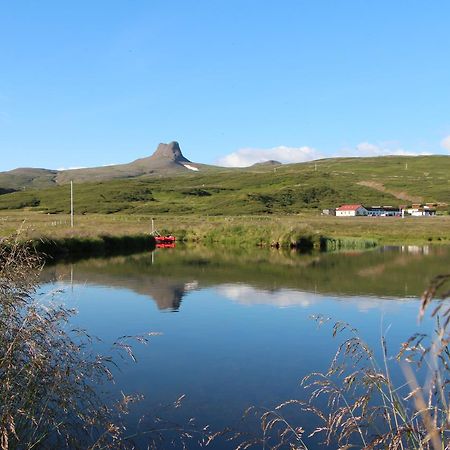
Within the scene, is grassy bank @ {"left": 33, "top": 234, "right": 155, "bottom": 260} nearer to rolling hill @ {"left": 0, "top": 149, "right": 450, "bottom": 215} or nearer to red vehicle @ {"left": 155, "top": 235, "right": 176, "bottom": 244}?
red vehicle @ {"left": 155, "top": 235, "right": 176, "bottom": 244}

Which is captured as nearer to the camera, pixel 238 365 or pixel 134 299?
pixel 238 365

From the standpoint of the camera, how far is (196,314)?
1769 cm

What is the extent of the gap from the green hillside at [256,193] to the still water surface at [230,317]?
81.9 m

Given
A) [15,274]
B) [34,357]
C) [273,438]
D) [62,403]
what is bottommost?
[273,438]

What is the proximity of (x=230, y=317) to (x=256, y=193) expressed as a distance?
125 meters

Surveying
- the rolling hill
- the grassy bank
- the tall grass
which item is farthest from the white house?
the tall grass

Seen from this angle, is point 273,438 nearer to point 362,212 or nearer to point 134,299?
point 134,299

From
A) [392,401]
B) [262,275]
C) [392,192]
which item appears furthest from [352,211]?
[392,401]

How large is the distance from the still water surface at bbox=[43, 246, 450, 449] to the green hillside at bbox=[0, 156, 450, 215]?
8187cm

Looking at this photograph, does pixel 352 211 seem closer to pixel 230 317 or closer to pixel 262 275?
pixel 262 275

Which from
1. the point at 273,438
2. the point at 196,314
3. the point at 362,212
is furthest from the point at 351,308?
the point at 362,212

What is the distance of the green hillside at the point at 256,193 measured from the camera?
124 metres

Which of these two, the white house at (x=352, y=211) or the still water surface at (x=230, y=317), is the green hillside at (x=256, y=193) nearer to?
the white house at (x=352, y=211)

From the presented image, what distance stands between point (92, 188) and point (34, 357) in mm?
161377
